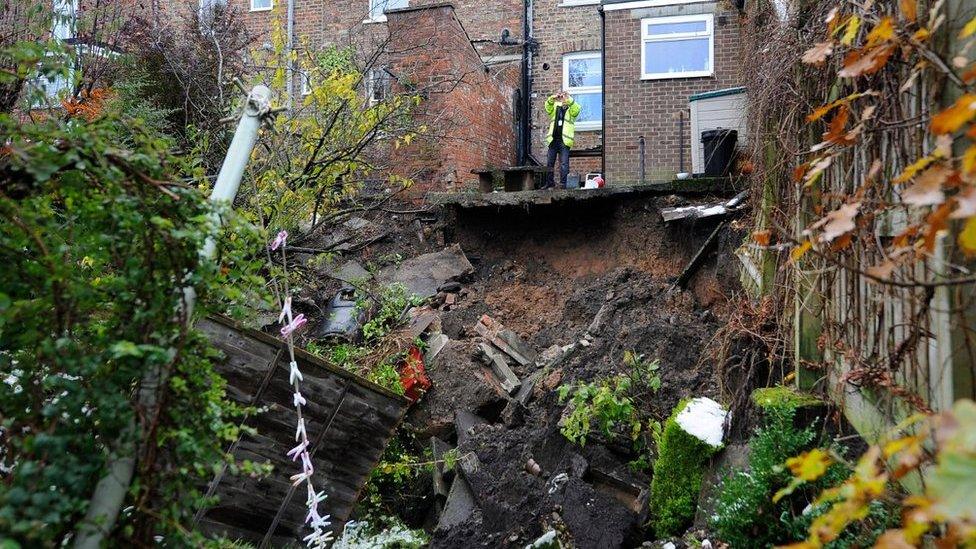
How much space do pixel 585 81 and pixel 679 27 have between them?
3.96m

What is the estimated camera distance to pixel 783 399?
4195mm

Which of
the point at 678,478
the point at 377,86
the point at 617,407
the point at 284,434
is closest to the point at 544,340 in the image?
the point at 617,407

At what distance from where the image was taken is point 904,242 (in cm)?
246

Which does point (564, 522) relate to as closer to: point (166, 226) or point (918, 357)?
point (918, 357)

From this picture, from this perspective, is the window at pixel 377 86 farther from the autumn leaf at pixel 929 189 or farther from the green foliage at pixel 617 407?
the autumn leaf at pixel 929 189

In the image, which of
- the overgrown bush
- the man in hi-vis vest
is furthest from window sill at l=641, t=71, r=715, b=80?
the overgrown bush

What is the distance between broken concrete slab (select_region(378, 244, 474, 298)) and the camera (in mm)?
10938

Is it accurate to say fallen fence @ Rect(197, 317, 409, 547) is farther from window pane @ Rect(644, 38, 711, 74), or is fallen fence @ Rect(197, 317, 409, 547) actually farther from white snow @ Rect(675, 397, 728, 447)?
window pane @ Rect(644, 38, 711, 74)

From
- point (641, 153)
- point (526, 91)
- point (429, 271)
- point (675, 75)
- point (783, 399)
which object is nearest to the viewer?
point (783, 399)

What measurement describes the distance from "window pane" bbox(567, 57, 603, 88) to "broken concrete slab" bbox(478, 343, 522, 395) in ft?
36.8

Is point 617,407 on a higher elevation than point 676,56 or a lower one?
lower

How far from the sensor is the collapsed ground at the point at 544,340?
5883 millimetres

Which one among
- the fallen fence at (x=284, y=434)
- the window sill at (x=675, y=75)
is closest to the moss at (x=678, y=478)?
the fallen fence at (x=284, y=434)

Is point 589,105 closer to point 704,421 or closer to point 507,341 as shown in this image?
point 507,341
